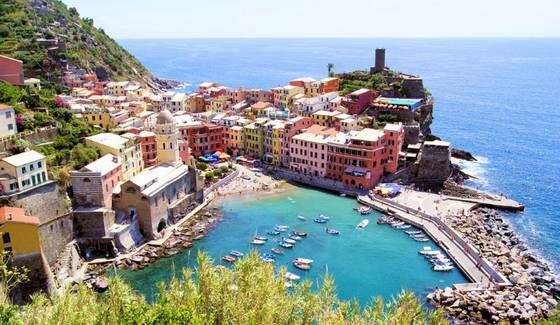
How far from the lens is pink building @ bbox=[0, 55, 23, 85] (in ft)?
192

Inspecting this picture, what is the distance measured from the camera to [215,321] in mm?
19672

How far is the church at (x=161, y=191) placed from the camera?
45625 millimetres

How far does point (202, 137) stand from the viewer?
232 ft

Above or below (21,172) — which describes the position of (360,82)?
above

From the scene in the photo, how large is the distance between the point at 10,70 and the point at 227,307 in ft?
179

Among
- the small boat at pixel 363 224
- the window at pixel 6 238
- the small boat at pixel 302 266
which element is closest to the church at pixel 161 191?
the window at pixel 6 238

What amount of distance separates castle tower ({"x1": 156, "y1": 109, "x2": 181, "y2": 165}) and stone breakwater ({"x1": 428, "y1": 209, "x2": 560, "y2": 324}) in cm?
3293

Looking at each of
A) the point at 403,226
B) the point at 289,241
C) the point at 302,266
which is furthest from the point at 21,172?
the point at 403,226

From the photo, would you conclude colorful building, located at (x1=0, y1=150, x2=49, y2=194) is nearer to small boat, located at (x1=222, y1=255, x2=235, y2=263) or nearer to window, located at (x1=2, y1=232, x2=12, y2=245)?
window, located at (x1=2, y1=232, x2=12, y2=245)

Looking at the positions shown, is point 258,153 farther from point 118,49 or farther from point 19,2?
point 118,49

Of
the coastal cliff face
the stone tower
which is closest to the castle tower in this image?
the coastal cliff face

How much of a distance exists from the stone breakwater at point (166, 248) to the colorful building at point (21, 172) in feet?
29.9

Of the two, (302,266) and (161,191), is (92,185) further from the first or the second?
(302,266)

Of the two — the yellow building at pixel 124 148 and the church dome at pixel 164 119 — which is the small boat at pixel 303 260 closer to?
the yellow building at pixel 124 148
